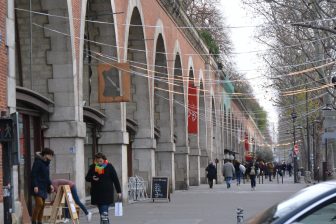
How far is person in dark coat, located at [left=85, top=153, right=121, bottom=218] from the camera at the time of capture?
14.2 meters

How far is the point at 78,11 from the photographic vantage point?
65.9ft

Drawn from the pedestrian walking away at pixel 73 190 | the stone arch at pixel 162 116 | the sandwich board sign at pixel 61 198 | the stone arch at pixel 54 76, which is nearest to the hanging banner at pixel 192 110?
the stone arch at pixel 162 116

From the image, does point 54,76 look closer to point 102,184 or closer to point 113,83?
point 113,83

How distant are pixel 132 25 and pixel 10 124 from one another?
17408 mm

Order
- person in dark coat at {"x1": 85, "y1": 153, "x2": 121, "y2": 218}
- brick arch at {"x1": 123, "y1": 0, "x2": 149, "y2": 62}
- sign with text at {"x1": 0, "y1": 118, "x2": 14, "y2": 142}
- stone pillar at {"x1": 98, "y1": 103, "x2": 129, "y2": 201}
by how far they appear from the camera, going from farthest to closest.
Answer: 1. brick arch at {"x1": 123, "y1": 0, "x2": 149, "y2": 62}
2. stone pillar at {"x1": 98, "y1": 103, "x2": 129, "y2": 201}
3. person in dark coat at {"x1": 85, "y1": 153, "x2": 121, "y2": 218}
4. sign with text at {"x1": 0, "y1": 118, "x2": 14, "y2": 142}

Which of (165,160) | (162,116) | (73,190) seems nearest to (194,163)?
(162,116)

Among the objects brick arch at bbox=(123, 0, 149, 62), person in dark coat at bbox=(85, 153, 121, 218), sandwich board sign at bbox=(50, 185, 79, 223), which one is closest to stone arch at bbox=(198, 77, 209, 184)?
brick arch at bbox=(123, 0, 149, 62)

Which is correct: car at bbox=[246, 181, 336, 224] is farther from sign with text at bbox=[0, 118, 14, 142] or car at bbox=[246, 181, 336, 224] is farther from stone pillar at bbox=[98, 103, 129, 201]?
stone pillar at bbox=[98, 103, 129, 201]

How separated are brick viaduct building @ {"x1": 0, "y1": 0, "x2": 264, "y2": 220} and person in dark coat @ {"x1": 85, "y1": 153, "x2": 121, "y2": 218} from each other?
158 centimetres

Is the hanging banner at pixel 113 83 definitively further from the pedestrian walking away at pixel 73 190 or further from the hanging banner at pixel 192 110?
the hanging banner at pixel 192 110

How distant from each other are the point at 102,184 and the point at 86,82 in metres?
10.8

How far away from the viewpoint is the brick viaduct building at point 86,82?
18484 mm

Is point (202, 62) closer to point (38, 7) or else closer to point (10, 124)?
point (38, 7)

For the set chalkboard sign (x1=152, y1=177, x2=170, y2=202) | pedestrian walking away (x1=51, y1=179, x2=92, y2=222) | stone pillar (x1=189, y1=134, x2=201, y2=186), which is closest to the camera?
pedestrian walking away (x1=51, y1=179, x2=92, y2=222)
